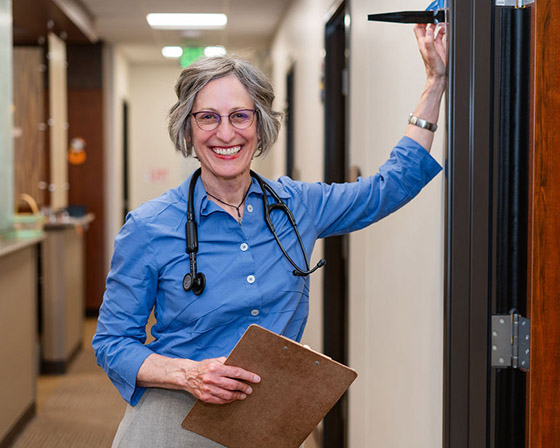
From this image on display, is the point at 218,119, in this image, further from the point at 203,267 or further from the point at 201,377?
the point at 201,377

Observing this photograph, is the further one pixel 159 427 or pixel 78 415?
pixel 78 415

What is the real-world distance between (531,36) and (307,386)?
0.76 meters

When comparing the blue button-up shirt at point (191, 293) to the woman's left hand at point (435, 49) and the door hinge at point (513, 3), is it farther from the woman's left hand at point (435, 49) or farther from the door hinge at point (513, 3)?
the door hinge at point (513, 3)

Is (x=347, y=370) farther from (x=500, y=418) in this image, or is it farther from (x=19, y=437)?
(x=19, y=437)

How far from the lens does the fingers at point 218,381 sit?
124 centimetres

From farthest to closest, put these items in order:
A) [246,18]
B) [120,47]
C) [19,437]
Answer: [120,47], [246,18], [19,437]

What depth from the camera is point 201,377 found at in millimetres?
1259

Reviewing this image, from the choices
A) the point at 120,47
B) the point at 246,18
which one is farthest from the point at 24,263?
the point at 120,47

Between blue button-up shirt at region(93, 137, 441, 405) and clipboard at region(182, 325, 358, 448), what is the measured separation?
120mm

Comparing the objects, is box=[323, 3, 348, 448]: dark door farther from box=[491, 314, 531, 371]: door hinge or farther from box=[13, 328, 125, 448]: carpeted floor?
box=[491, 314, 531, 371]: door hinge

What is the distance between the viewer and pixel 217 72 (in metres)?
1.37

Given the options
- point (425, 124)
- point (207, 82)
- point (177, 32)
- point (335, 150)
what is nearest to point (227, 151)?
point (207, 82)

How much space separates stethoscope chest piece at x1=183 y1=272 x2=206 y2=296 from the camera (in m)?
1.32

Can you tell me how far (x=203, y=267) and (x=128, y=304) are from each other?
16cm
